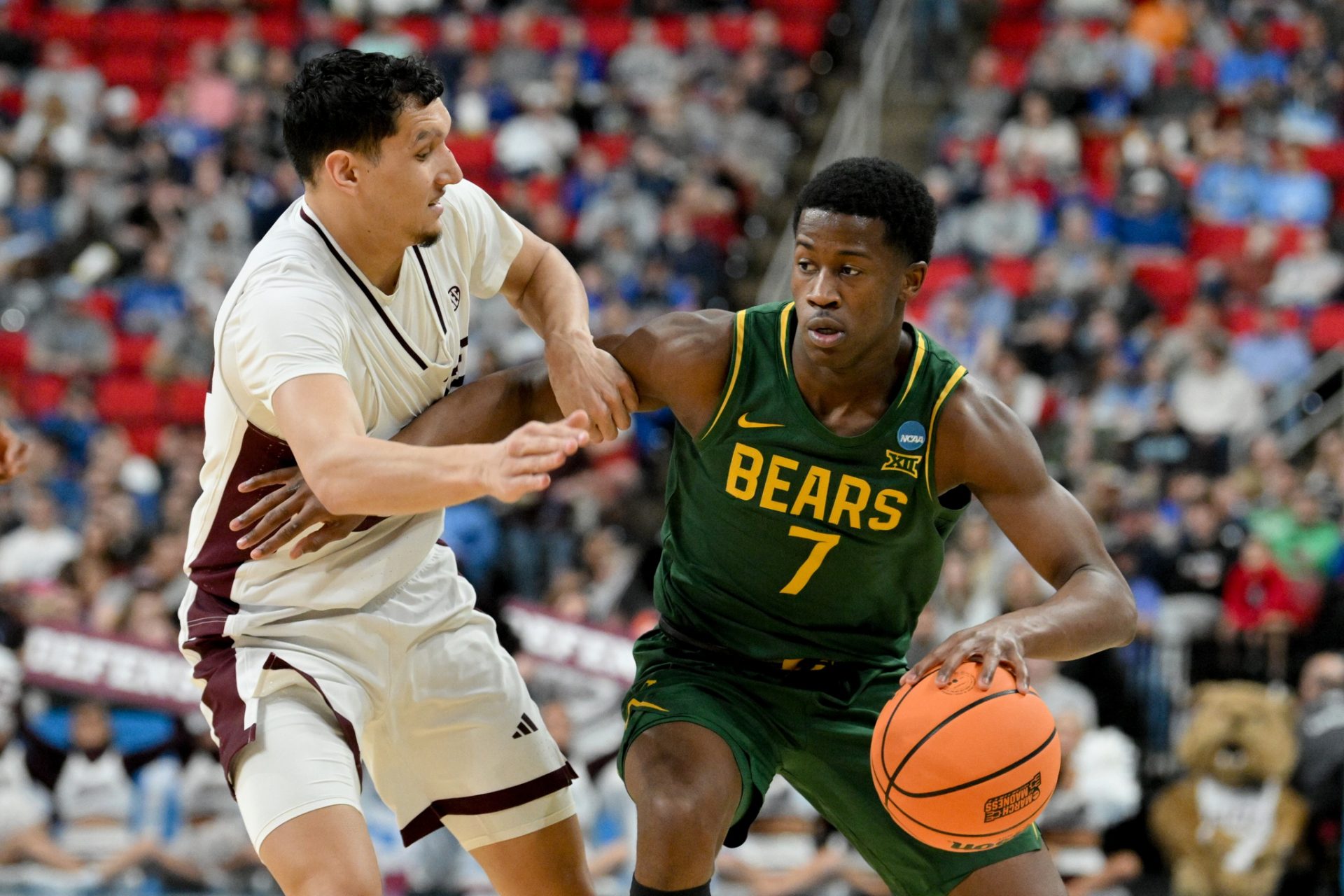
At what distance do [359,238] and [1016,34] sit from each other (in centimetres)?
1365

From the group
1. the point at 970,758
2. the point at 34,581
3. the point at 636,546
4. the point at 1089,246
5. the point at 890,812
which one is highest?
the point at 970,758

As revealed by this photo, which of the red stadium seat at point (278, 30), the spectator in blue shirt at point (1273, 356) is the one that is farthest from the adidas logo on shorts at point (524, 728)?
the red stadium seat at point (278, 30)

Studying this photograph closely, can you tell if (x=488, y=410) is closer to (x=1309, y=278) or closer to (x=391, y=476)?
(x=391, y=476)

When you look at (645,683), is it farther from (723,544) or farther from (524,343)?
(524,343)

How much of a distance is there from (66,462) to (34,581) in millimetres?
1575

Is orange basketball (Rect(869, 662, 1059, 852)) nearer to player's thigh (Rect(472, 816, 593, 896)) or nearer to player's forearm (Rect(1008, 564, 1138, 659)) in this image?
player's forearm (Rect(1008, 564, 1138, 659))

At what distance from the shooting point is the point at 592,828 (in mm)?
9055

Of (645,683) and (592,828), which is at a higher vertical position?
(645,683)

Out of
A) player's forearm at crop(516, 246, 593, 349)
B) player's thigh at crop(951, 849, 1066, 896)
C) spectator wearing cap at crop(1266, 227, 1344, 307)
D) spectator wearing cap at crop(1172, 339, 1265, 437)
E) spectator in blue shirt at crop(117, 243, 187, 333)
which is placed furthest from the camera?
spectator in blue shirt at crop(117, 243, 187, 333)

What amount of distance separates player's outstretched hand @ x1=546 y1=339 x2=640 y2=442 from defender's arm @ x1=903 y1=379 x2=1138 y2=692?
0.87 metres

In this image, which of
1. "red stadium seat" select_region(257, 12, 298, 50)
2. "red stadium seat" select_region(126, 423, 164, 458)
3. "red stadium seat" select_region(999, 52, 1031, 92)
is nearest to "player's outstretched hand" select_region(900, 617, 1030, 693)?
"red stadium seat" select_region(126, 423, 164, 458)

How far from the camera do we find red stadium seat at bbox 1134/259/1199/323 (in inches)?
516

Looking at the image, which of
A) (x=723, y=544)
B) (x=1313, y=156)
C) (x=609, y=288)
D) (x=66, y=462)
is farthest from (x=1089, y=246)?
(x=723, y=544)

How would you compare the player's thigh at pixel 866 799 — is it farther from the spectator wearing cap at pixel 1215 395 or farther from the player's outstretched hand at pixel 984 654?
the spectator wearing cap at pixel 1215 395
